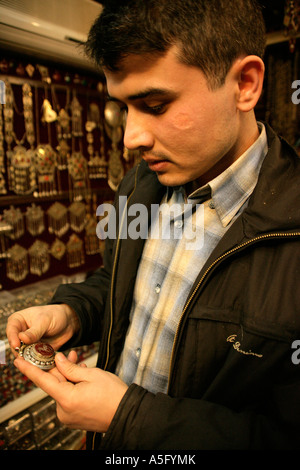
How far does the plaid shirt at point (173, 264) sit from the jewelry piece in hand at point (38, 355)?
284 mm

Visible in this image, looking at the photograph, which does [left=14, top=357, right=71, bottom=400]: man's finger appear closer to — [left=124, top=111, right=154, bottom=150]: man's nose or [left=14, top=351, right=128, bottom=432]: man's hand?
[left=14, top=351, right=128, bottom=432]: man's hand

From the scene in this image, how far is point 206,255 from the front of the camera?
0.95 metres

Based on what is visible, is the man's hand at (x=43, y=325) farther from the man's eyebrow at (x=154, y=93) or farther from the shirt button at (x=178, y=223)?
the man's eyebrow at (x=154, y=93)

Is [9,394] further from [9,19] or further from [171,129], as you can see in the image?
[9,19]

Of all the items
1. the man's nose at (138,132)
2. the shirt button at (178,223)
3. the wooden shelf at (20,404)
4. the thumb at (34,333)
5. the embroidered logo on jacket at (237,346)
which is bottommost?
the wooden shelf at (20,404)

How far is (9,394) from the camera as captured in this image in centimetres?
178

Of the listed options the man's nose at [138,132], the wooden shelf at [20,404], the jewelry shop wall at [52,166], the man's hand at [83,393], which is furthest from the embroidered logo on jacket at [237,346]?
the jewelry shop wall at [52,166]

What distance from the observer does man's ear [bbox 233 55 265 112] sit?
32.5 inches

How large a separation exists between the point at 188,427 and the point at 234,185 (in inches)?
25.4

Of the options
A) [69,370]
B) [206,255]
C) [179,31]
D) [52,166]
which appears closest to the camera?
[179,31]

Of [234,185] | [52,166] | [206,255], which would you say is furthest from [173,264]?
[52,166]

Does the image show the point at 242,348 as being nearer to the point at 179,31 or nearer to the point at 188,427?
the point at 188,427

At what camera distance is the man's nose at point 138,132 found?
2.79ft
